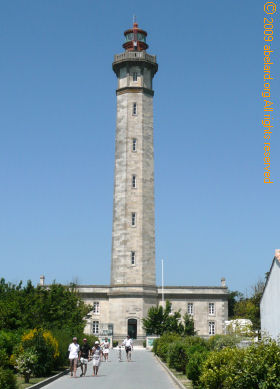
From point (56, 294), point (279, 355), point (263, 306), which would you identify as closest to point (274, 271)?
point (263, 306)

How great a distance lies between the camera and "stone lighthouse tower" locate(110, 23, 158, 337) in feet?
179

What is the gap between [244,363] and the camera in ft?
40.6

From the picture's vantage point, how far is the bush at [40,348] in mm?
22516

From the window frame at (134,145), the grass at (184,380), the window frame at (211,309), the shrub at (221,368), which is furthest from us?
the window frame at (211,309)

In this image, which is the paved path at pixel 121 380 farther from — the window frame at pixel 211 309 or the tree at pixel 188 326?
the window frame at pixel 211 309

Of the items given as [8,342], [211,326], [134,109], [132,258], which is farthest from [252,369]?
[211,326]

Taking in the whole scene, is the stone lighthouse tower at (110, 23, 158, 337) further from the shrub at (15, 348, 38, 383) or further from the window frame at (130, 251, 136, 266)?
the shrub at (15, 348, 38, 383)

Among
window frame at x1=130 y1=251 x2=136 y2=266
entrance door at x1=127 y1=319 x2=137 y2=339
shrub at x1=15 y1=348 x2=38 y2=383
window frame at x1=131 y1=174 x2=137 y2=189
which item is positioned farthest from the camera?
window frame at x1=131 y1=174 x2=137 y2=189

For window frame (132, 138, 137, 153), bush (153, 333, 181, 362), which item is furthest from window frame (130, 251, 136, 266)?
bush (153, 333, 181, 362)

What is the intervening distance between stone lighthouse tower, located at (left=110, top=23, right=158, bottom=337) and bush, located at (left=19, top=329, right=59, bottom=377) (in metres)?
30.4

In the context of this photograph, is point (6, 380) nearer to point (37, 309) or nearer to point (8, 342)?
point (8, 342)

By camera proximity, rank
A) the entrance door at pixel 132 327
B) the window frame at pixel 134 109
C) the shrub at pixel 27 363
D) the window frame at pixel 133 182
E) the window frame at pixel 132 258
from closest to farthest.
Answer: the shrub at pixel 27 363, the window frame at pixel 132 258, the entrance door at pixel 132 327, the window frame at pixel 133 182, the window frame at pixel 134 109

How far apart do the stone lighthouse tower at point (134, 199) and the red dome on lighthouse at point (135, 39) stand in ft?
9.29

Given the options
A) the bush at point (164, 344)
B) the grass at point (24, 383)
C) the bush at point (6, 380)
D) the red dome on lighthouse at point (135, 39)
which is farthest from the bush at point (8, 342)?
the red dome on lighthouse at point (135, 39)
